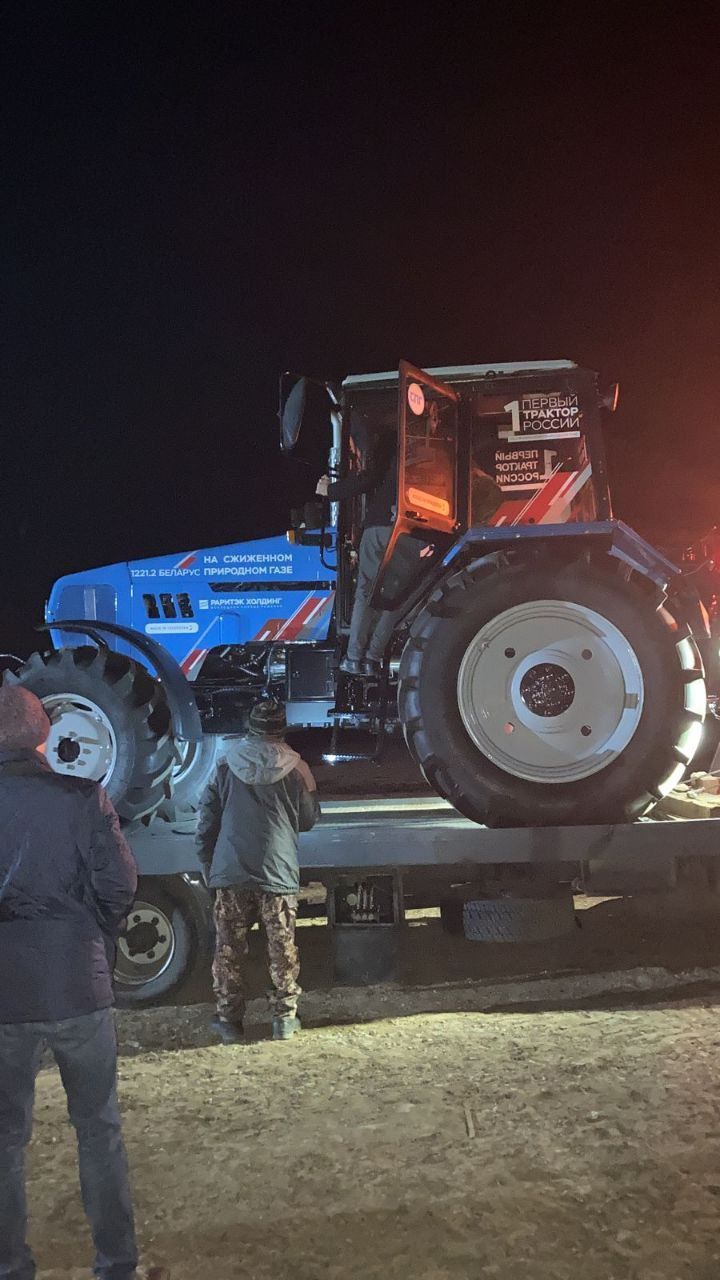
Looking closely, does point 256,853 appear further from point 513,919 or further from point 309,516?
point 309,516

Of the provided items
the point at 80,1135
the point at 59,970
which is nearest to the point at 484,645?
the point at 59,970

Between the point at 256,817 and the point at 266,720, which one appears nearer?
the point at 256,817

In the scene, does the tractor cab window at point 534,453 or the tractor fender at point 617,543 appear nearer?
the tractor fender at point 617,543

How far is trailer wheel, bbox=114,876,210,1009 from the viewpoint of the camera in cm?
570

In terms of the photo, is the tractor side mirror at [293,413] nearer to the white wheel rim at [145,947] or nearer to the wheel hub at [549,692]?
the wheel hub at [549,692]

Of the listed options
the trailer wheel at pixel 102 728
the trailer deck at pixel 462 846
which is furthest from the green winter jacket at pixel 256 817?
the trailer wheel at pixel 102 728

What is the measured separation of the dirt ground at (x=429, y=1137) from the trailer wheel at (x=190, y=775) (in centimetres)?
117

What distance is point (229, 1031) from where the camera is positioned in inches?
205

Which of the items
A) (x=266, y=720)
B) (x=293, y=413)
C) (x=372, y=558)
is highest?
(x=293, y=413)

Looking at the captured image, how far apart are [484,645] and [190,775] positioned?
7.91ft

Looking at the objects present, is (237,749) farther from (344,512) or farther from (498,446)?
(498,446)

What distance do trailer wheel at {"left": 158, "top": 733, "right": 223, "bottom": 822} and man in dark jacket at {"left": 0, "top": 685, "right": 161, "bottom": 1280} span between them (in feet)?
9.75

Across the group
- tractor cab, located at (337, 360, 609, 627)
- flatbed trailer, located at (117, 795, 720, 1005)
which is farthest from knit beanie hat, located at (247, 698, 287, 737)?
tractor cab, located at (337, 360, 609, 627)

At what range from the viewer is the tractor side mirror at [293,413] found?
5.31 m
